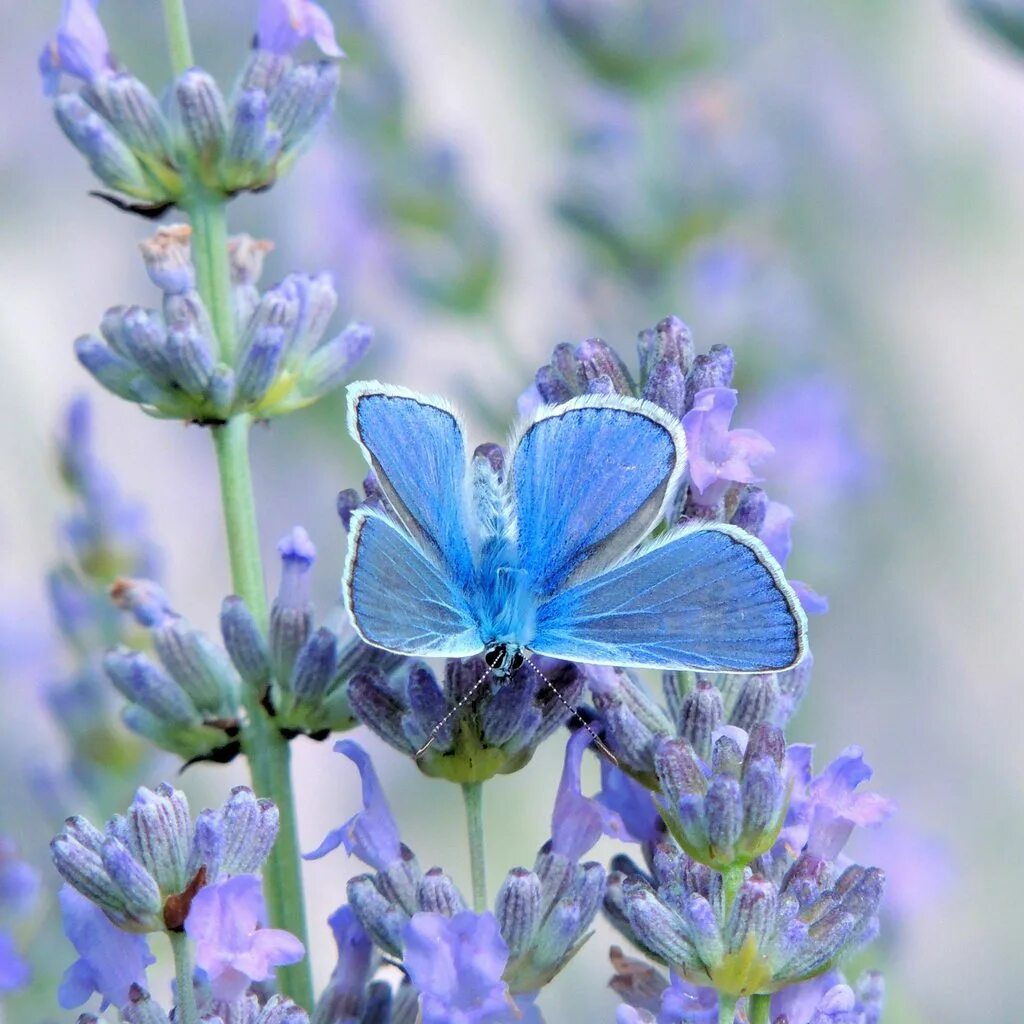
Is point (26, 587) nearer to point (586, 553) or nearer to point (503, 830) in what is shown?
point (503, 830)

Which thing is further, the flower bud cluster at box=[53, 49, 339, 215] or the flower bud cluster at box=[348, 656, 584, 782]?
the flower bud cluster at box=[53, 49, 339, 215]

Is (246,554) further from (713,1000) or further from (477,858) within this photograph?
(713,1000)

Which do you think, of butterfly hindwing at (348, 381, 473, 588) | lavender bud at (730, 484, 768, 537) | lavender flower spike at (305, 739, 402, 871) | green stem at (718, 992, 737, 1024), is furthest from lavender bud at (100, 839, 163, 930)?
lavender bud at (730, 484, 768, 537)

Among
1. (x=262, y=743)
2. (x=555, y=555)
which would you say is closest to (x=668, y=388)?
(x=555, y=555)

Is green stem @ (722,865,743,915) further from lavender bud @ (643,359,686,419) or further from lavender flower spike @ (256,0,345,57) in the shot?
lavender flower spike @ (256,0,345,57)

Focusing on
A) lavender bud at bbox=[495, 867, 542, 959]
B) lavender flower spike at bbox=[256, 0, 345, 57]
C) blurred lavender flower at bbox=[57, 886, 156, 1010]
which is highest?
lavender flower spike at bbox=[256, 0, 345, 57]

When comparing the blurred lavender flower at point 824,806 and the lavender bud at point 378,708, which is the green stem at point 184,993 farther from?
the blurred lavender flower at point 824,806
